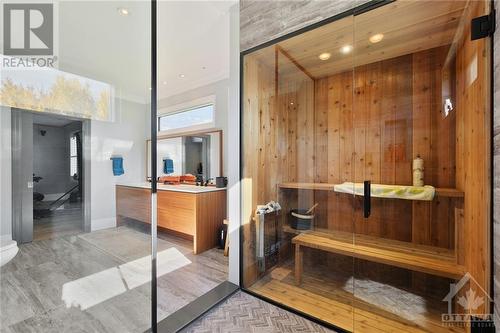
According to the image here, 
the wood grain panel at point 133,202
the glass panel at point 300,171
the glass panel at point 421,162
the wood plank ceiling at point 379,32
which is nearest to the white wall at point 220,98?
the glass panel at point 300,171

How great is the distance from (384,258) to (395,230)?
20.5 inches

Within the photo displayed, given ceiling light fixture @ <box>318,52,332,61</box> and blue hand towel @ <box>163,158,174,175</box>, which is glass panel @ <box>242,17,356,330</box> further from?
blue hand towel @ <box>163,158,174,175</box>

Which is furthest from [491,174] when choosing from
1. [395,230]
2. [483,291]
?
[395,230]

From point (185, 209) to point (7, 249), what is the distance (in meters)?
1.73

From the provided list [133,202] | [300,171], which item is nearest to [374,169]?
[300,171]

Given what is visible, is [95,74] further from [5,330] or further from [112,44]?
[5,330]

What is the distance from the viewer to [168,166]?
3.85 m

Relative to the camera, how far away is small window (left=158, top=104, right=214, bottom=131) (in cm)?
363

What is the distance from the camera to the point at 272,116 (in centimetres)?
264

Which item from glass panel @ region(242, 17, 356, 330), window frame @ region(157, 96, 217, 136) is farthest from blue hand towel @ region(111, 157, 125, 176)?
glass panel @ region(242, 17, 356, 330)

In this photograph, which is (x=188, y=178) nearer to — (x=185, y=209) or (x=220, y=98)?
(x=185, y=209)

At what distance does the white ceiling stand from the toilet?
58.4 inches

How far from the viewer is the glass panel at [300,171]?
86.3 inches

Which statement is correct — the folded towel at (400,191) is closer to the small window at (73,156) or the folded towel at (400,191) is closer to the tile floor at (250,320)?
the tile floor at (250,320)
